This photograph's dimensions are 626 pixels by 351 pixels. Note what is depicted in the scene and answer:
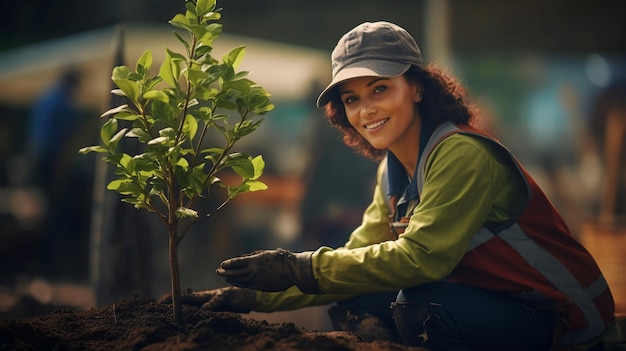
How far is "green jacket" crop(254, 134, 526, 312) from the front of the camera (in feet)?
9.09

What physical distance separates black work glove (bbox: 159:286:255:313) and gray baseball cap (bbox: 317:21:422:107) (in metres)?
0.78

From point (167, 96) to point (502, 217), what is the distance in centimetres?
113

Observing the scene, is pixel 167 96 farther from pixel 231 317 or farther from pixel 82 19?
pixel 82 19

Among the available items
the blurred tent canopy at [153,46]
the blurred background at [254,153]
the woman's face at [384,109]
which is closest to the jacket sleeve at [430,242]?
the woman's face at [384,109]

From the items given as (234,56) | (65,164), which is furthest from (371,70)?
(65,164)

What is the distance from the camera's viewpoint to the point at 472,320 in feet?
9.57

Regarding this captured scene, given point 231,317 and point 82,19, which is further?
point 82,19

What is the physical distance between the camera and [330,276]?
2.79 metres

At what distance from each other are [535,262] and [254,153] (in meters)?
5.51

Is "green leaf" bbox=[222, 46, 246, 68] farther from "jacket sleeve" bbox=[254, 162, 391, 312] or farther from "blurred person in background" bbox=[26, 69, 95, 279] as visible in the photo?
"blurred person in background" bbox=[26, 69, 95, 279]

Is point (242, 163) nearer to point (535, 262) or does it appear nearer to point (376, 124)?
point (376, 124)

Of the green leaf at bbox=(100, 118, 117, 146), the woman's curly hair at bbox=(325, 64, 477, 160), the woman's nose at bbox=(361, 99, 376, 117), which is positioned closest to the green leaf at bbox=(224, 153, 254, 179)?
the green leaf at bbox=(100, 118, 117, 146)

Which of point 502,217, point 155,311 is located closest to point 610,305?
point 502,217

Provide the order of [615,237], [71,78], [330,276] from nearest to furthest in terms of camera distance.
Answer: [330,276]
[615,237]
[71,78]
